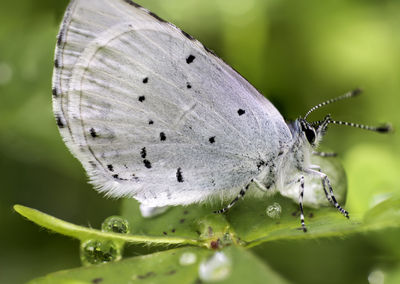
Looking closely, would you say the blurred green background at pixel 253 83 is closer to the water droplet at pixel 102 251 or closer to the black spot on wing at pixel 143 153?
the black spot on wing at pixel 143 153

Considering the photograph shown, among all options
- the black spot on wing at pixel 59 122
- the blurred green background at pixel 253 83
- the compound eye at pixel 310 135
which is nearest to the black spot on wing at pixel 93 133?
the black spot on wing at pixel 59 122

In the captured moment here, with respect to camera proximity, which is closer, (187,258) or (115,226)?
(187,258)

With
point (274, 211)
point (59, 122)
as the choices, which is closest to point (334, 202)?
point (274, 211)

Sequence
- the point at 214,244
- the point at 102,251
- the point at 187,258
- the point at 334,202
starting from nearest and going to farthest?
the point at 187,258, the point at 214,244, the point at 102,251, the point at 334,202

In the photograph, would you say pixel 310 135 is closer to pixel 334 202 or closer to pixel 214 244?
pixel 334 202

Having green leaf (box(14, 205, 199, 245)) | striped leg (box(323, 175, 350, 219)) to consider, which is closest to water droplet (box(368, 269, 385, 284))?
striped leg (box(323, 175, 350, 219))

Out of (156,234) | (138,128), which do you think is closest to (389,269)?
(156,234)
